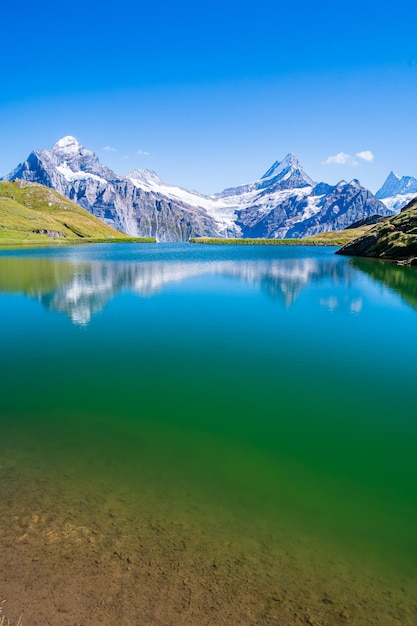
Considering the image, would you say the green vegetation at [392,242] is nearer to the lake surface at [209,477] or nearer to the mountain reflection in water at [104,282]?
the mountain reflection in water at [104,282]

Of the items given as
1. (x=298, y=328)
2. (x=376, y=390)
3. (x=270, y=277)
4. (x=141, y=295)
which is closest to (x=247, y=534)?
(x=376, y=390)

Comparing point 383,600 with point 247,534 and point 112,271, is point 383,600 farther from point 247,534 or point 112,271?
point 112,271

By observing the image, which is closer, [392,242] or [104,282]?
[104,282]

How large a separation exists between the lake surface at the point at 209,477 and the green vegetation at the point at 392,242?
4215 inches

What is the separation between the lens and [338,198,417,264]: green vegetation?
132m

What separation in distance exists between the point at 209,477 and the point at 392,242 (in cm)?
14477

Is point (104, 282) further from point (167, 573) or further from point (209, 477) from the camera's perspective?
point (167, 573)

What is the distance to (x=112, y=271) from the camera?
9300 cm

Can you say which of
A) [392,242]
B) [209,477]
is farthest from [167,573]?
[392,242]

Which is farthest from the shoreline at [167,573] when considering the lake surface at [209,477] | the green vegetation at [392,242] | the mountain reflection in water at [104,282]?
the green vegetation at [392,242]

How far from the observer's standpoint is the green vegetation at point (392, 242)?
433 feet

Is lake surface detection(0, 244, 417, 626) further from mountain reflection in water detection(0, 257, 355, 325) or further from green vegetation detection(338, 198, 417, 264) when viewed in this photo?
green vegetation detection(338, 198, 417, 264)

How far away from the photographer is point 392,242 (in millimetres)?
140125

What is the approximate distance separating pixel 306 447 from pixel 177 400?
26.5 feet
